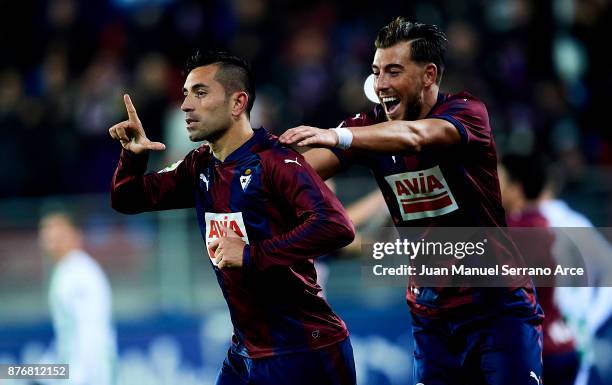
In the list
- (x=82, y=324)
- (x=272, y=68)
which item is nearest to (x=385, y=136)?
(x=82, y=324)

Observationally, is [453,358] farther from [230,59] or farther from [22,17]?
[22,17]

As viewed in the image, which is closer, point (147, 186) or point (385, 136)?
A: point (385, 136)

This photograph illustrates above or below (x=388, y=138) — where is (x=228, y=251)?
below

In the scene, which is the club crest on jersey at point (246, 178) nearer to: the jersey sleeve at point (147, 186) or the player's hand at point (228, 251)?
the player's hand at point (228, 251)

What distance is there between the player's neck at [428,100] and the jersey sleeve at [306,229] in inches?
31.8

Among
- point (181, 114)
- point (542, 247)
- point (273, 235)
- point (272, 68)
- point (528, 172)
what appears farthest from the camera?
point (272, 68)

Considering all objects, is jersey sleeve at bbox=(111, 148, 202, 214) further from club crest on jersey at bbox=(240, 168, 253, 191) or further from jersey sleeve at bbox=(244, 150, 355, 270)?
jersey sleeve at bbox=(244, 150, 355, 270)

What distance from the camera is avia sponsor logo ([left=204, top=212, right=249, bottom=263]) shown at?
488 cm

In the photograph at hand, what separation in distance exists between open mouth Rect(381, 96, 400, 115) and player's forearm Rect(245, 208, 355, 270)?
0.79 meters

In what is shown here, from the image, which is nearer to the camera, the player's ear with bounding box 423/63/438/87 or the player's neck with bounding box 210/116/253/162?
the player's neck with bounding box 210/116/253/162

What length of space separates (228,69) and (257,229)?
30.4 inches

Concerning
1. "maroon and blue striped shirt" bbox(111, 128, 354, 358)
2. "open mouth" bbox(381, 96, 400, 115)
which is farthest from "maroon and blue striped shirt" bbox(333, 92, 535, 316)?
"maroon and blue striped shirt" bbox(111, 128, 354, 358)

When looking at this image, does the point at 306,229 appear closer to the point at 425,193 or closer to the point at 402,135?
the point at 402,135

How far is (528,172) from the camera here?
690cm
